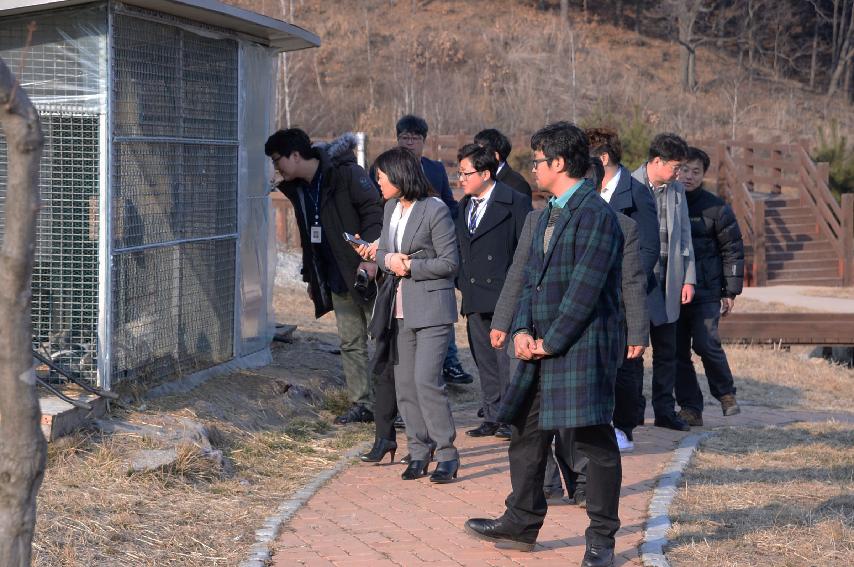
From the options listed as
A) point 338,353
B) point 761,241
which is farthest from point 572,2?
point 338,353

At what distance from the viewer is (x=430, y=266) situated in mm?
6199

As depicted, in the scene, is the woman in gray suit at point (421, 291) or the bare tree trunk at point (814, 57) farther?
the bare tree trunk at point (814, 57)

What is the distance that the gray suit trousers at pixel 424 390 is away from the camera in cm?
Answer: 631

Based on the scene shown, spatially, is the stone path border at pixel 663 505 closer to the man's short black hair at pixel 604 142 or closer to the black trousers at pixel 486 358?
the black trousers at pixel 486 358

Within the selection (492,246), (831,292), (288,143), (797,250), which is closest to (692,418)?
(492,246)

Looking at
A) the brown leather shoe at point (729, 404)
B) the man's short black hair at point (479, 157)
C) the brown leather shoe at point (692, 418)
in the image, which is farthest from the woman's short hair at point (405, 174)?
the brown leather shoe at point (729, 404)

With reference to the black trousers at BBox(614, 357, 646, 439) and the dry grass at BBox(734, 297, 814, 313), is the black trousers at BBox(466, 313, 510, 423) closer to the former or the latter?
the black trousers at BBox(614, 357, 646, 439)

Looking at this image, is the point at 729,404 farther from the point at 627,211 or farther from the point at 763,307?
the point at 763,307

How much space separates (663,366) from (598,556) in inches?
130

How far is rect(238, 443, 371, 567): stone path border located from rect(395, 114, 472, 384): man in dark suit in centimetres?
107

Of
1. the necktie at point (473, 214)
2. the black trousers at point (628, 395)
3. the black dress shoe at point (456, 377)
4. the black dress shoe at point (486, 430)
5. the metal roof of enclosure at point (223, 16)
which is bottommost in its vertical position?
the black dress shoe at point (486, 430)

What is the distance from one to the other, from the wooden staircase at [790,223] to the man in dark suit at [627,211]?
511 inches

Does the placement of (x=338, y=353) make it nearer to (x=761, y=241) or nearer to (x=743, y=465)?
(x=743, y=465)

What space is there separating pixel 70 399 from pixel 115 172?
1.37 m
